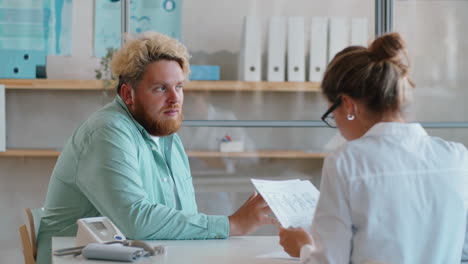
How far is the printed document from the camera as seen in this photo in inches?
72.3

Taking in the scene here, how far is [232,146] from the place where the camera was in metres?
4.34

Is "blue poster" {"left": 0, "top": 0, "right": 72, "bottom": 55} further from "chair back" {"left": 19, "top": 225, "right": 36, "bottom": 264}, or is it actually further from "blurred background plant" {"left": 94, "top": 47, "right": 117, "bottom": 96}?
"chair back" {"left": 19, "top": 225, "right": 36, "bottom": 264}

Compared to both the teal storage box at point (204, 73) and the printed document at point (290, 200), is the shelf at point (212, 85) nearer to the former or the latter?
the teal storage box at point (204, 73)

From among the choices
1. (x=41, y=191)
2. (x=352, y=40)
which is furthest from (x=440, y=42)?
(x=41, y=191)

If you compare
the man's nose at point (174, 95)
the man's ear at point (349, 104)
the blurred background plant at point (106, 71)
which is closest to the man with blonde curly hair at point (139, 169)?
the man's nose at point (174, 95)

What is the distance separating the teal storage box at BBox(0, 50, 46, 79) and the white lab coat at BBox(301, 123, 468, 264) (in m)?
3.04

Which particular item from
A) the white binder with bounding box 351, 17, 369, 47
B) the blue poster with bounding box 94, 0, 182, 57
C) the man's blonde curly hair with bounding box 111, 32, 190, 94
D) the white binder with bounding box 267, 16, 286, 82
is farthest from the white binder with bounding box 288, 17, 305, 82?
the man's blonde curly hair with bounding box 111, 32, 190, 94

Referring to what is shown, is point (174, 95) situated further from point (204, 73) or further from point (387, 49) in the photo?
point (204, 73)

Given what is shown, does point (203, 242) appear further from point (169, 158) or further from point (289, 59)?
point (289, 59)

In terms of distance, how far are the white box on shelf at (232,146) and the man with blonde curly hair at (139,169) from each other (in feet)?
5.82

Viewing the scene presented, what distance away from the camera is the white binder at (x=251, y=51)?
4254 mm

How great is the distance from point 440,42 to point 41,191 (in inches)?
105

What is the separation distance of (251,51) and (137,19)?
2.33 feet

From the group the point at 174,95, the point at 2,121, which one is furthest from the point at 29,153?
the point at 174,95
